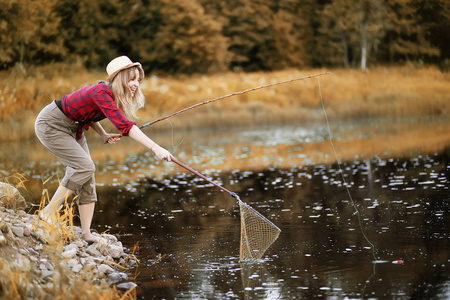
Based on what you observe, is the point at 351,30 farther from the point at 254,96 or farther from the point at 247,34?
the point at 254,96

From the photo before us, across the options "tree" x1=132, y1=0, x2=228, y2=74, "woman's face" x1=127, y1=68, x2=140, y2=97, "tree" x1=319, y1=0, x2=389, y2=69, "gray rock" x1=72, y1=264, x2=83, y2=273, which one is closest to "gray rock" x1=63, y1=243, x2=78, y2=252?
"gray rock" x1=72, y1=264, x2=83, y2=273

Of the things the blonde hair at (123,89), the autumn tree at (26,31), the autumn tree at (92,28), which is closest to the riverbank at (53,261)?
the blonde hair at (123,89)

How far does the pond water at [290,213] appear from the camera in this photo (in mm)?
4996

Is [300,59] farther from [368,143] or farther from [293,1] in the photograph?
[368,143]

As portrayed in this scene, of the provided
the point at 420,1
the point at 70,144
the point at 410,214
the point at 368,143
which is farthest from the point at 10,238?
the point at 420,1

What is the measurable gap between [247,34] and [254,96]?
1042 centimetres

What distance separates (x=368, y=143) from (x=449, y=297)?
10178mm

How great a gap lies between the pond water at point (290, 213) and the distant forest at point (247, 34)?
1311 centimetres

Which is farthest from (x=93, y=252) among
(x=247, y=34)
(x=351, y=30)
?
(x=351, y=30)

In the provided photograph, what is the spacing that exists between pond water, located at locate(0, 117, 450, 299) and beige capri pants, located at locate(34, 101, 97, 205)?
845 mm

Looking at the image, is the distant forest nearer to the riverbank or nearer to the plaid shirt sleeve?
the riverbank

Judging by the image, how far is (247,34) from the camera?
32.0m

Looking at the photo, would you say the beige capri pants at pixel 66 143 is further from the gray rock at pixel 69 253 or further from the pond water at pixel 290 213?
the pond water at pixel 290 213

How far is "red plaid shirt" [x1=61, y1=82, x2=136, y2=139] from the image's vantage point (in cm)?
546
